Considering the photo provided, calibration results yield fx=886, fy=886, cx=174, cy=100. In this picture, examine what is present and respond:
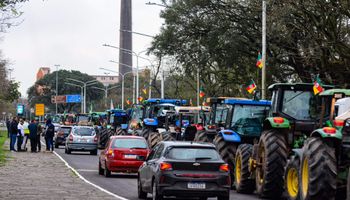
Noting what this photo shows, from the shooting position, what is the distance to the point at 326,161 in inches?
637

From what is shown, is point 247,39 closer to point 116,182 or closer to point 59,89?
point 116,182

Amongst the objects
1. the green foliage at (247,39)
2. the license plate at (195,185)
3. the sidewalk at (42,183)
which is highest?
the green foliage at (247,39)

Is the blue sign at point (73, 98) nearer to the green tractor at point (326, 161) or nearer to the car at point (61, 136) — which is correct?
the car at point (61, 136)

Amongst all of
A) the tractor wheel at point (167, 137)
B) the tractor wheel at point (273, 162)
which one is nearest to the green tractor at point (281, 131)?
the tractor wheel at point (273, 162)

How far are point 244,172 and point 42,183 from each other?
5.90 metres

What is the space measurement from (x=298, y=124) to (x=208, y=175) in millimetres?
3076

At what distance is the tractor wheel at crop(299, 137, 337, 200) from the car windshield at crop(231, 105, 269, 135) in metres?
9.26

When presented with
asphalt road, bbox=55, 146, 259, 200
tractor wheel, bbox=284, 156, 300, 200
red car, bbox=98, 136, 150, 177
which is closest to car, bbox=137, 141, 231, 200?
tractor wheel, bbox=284, 156, 300, 200

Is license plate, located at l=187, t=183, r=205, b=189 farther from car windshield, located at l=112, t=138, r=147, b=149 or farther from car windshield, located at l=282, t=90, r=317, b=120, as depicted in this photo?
car windshield, located at l=112, t=138, r=147, b=149

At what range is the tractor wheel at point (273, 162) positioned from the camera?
20.8 meters

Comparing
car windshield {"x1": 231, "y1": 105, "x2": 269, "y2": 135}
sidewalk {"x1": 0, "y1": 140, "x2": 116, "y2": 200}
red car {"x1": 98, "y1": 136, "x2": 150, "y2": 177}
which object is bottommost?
sidewalk {"x1": 0, "y1": 140, "x2": 116, "y2": 200}

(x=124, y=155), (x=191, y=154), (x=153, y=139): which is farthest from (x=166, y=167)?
(x=153, y=139)

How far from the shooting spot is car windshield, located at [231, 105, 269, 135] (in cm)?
2581

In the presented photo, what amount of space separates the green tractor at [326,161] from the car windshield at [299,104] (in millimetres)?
3235
